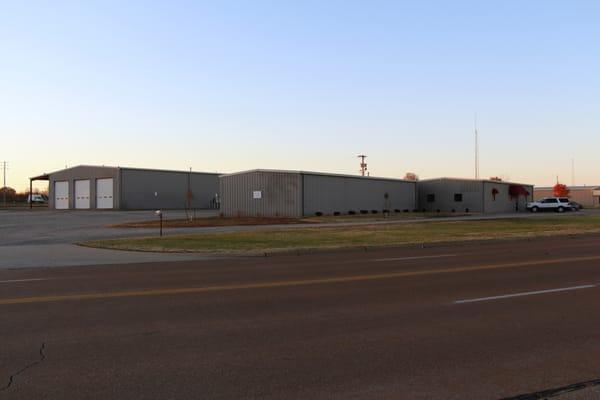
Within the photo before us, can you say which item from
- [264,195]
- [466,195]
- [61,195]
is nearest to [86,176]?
[61,195]

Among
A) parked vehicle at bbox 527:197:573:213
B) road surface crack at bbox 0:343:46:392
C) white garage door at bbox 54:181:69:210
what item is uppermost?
white garage door at bbox 54:181:69:210

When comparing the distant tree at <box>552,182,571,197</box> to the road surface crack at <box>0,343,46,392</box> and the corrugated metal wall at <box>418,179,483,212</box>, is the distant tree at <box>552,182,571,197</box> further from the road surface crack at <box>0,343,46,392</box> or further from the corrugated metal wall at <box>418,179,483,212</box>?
the road surface crack at <box>0,343,46,392</box>

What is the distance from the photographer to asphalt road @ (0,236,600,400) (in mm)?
5406

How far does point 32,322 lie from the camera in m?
8.28

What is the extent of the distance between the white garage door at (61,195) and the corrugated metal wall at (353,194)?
39.6 meters

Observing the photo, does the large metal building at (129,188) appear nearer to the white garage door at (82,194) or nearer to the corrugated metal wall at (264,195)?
the white garage door at (82,194)

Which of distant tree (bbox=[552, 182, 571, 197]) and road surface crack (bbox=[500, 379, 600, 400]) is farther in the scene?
distant tree (bbox=[552, 182, 571, 197])

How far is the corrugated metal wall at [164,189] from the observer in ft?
227

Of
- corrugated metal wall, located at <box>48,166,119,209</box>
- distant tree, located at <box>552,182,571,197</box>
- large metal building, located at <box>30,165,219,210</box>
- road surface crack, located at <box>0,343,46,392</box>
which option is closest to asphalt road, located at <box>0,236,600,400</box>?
road surface crack, located at <box>0,343,46,392</box>

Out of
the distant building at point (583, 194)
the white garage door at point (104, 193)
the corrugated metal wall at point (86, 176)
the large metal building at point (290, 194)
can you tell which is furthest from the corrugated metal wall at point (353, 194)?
the distant building at point (583, 194)

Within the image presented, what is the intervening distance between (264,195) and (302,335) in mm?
43137

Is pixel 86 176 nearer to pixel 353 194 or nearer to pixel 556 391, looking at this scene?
pixel 353 194

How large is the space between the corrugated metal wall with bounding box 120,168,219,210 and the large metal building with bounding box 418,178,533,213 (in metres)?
26.6

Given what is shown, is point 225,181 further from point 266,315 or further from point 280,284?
point 266,315
